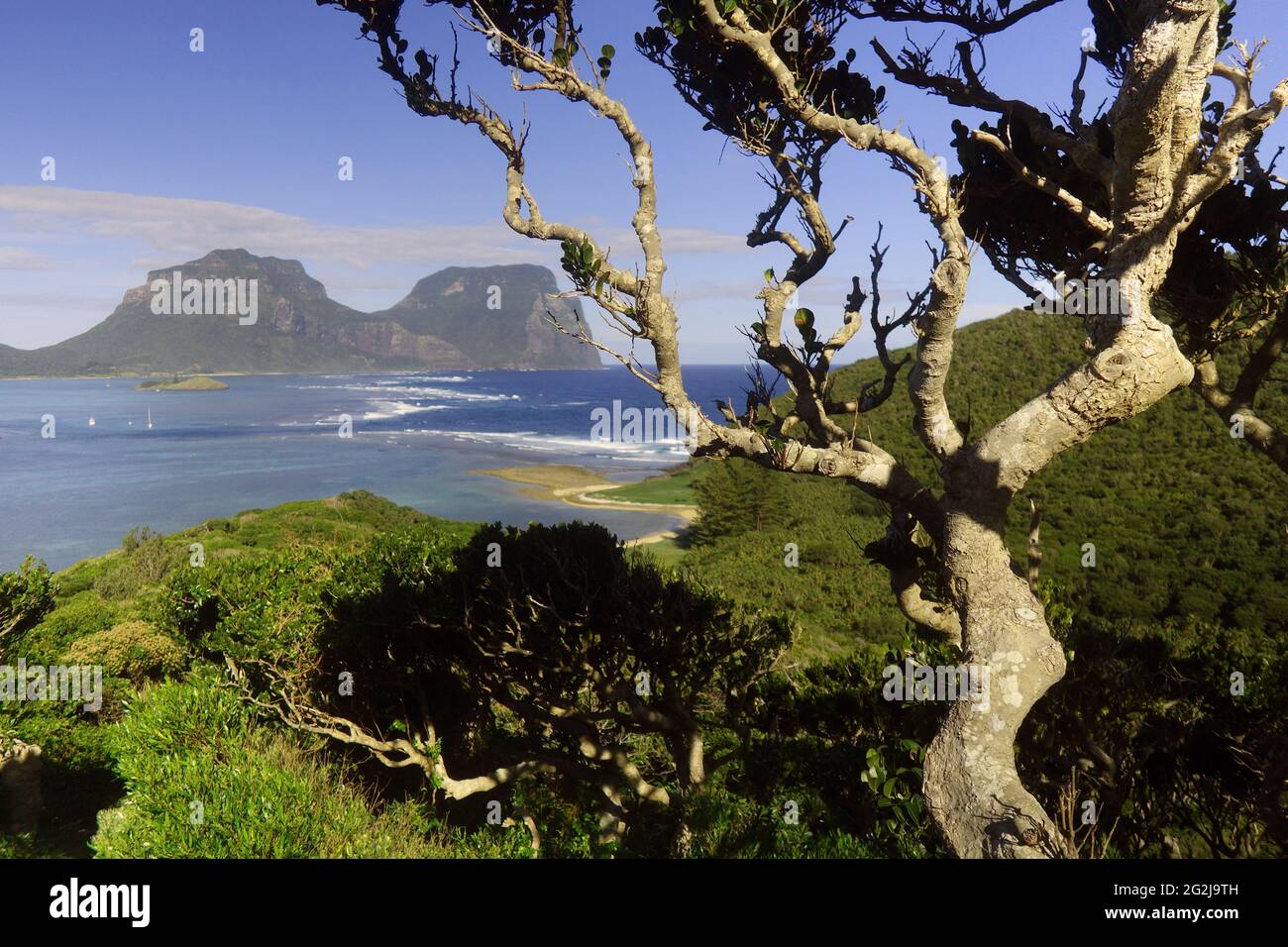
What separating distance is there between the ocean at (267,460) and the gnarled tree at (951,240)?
1078cm

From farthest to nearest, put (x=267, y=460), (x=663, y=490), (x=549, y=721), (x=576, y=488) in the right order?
(x=267, y=460) < (x=576, y=488) < (x=663, y=490) < (x=549, y=721)

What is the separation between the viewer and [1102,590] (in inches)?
984

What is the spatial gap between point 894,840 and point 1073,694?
341 cm

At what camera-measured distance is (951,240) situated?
4.99 metres

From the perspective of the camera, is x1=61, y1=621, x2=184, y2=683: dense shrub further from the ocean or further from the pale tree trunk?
the pale tree trunk

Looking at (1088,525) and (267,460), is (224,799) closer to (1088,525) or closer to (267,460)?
(1088,525)

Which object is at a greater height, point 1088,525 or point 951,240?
point 951,240

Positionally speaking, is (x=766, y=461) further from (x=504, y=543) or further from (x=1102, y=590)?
(x=1102, y=590)

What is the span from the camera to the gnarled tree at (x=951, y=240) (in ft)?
14.2

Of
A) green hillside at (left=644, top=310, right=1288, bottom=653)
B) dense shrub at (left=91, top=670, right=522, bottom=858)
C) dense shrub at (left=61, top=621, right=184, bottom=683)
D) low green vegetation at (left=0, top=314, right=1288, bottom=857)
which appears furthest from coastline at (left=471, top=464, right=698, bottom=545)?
dense shrub at (left=91, top=670, right=522, bottom=858)

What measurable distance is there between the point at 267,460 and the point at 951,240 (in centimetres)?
9058

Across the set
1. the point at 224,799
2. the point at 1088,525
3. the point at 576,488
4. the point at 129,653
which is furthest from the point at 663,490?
the point at 224,799

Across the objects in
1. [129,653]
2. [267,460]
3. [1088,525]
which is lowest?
[129,653]
